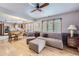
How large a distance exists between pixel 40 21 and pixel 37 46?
722mm

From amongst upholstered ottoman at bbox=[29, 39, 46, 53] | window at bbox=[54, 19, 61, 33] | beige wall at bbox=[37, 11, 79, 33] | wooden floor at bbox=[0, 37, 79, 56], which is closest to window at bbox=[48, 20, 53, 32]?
window at bbox=[54, 19, 61, 33]

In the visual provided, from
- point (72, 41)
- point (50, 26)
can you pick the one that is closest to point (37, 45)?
point (50, 26)

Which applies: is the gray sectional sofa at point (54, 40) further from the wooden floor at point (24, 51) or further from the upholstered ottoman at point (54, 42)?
A: the wooden floor at point (24, 51)

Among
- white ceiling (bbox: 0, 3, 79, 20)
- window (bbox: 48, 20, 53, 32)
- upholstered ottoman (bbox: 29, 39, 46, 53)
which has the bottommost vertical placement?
upholstered ottoman (bbox: 29, 39, 46, 53)

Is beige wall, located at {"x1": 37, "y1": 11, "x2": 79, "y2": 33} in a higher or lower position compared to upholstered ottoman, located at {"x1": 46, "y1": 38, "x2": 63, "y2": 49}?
higher

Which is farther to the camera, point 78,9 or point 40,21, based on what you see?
point 40,21

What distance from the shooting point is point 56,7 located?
2.33 meters

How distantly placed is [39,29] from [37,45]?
459 mm

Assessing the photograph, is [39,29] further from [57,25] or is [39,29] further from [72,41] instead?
[72,41]

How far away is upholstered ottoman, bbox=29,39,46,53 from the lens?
7.47 feet

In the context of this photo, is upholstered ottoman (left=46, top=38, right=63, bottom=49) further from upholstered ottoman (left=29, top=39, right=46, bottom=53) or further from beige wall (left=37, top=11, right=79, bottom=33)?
beige wall (left=37, top=11, right=79, bottom=33)

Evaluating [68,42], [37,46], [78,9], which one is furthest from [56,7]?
[37,46]

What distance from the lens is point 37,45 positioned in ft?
7.48

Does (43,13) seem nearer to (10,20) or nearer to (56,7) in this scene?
(56,7)
